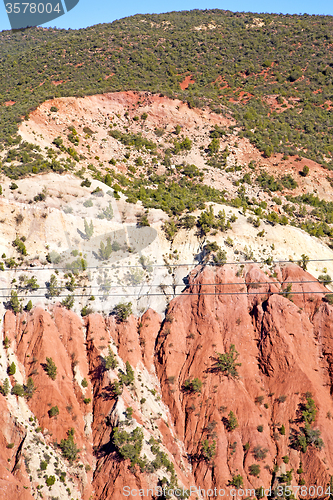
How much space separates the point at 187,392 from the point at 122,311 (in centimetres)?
837

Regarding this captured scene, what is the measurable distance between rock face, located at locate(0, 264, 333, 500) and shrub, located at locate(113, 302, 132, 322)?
1.83 ft

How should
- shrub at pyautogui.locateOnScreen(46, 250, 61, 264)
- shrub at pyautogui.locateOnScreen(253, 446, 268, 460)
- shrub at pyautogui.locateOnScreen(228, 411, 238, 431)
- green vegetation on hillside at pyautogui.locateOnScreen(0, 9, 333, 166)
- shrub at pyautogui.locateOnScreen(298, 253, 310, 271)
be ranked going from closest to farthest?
shrub at pyautogui.locateOnScreen(253, 446, 268, 460) < shrub at pyautogui.locateOnScreen(228, 411, 238, 431) < shrub at pyautogui.locateOnScreen(46, 250, 61, 264) < shrub at pyautogui.locateOnScreen(298, 253, 310, 271) < green vegetation on hillside at pyautogui.locateOnScreen(0, 9, 333, 166)

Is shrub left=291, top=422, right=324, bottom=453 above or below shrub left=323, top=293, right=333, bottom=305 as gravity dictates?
below

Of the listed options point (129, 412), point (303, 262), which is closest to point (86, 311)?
point (129, 412)

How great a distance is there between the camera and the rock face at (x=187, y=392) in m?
26.4

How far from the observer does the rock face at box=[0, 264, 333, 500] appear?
86.5ft

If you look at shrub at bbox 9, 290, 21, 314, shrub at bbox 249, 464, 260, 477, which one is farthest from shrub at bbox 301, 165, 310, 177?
shrub at bbox 9, 290, 21, 314

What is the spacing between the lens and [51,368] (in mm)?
28578

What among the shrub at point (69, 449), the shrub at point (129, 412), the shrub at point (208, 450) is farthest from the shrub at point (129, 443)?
the shrub at point (208, 450)

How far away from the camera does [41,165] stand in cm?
4122

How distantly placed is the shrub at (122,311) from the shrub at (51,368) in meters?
6.88

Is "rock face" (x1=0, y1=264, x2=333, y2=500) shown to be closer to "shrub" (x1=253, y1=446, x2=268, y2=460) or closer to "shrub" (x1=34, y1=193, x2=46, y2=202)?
"shrub" (x1=253, y1=446, x2=268, y2=460)

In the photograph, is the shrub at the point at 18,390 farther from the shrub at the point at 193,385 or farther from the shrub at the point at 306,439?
the shrub at the point at 306,439

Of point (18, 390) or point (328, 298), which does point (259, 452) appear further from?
point (18, 390)
